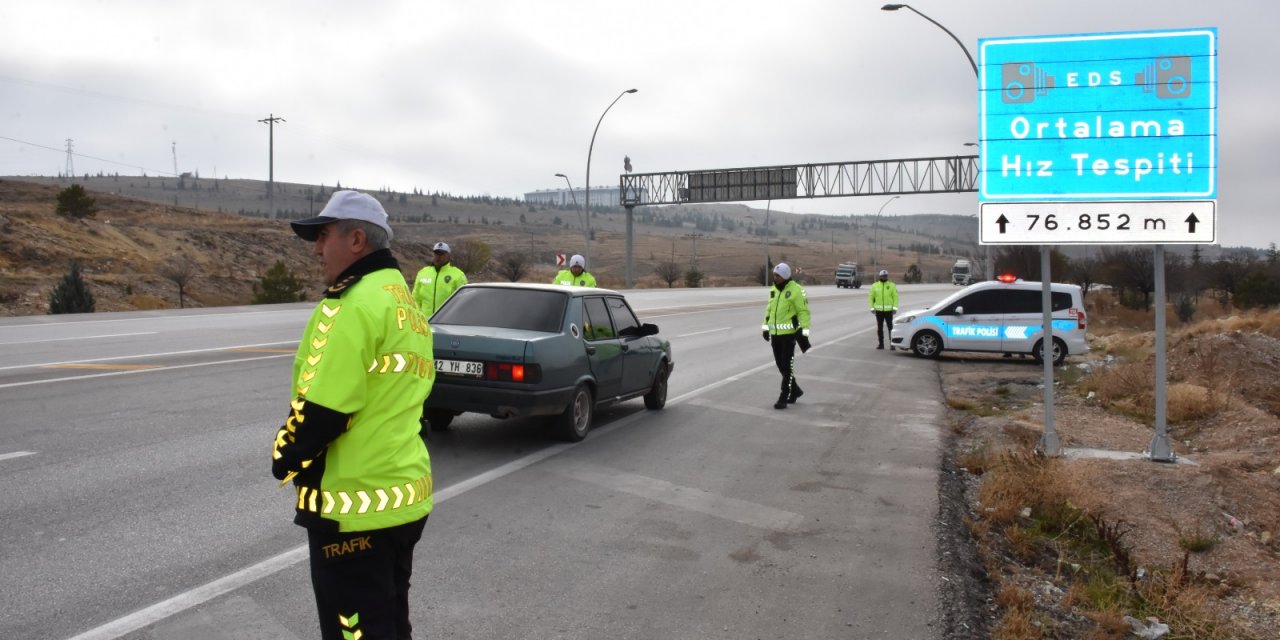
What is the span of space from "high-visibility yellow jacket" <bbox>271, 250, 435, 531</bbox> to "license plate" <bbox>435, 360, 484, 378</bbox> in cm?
549

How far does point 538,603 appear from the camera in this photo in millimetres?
4887

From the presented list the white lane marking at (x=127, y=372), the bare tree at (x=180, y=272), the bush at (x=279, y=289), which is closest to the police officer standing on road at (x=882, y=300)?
the white lane marking at (x=127, y=372)

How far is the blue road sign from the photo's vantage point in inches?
344

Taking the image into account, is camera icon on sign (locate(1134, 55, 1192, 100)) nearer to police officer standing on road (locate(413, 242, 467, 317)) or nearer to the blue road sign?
the blue road sign

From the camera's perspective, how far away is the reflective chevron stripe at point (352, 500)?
2816mm

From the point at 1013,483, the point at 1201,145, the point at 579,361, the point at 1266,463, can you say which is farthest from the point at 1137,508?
the point at 579,361

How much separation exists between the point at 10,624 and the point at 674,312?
30.2 meters

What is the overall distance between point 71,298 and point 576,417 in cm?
2738

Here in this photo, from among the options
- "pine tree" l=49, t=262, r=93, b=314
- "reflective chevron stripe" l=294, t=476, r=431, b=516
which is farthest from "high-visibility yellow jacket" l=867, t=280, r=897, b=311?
"pine tree" l=49, t=262, r=93, b=314

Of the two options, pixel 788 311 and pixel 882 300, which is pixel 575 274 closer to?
pixel 788 311

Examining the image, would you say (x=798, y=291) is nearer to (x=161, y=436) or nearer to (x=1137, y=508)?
(x=1137, y=508)

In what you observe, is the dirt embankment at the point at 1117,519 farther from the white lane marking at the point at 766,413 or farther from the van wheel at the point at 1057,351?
the van wheel at the point at 1057,351

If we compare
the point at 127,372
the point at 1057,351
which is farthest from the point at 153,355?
the point at 1057,351

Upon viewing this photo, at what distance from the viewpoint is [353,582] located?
9.42ft
